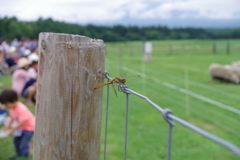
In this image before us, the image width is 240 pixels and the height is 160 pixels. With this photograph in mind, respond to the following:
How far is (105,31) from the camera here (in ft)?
139

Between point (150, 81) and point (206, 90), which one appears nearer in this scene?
point (206, 90)

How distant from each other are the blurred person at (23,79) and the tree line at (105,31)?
17.4 meters

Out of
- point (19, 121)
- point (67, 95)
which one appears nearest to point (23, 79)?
point (19, 121)

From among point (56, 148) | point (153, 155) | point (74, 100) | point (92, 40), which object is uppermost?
point (92, 40)

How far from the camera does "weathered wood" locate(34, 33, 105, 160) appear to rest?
3.89 ft

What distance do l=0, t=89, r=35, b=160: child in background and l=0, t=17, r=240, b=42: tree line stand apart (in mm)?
20321

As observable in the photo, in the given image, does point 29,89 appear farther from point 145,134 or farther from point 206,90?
point 206,90

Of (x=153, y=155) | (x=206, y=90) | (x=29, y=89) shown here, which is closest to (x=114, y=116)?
(x=153, y=155)

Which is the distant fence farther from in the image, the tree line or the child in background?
the child in background

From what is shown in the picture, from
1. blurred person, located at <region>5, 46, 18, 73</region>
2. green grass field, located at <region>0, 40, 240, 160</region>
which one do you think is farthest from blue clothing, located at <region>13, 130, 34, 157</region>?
blurred person, located at <region>5, 46, 18, 73</region>

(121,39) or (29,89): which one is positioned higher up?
(121,39)

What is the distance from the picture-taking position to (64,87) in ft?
3.92

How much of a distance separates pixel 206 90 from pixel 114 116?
3.90 meters

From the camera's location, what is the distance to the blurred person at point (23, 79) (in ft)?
19.1
